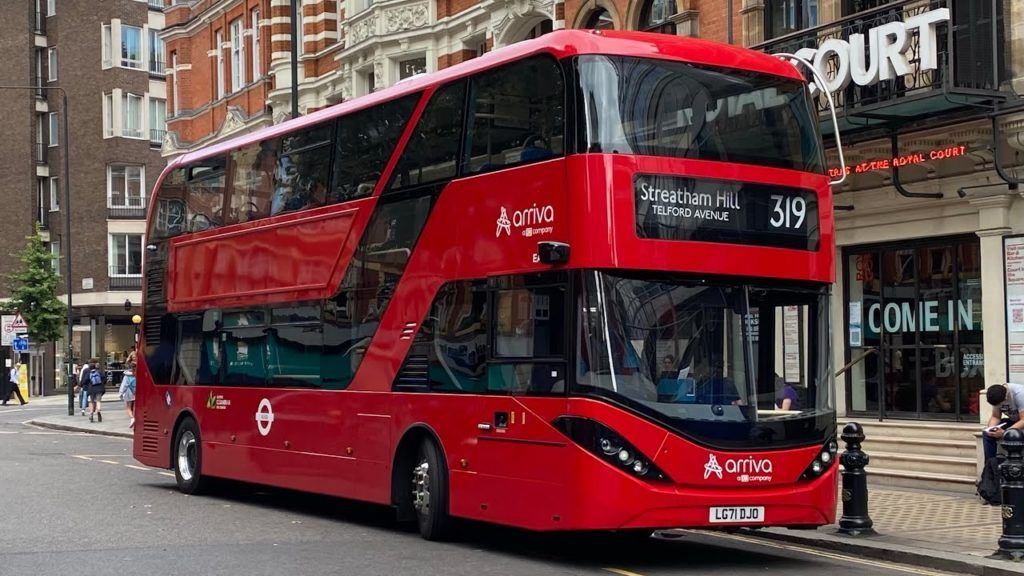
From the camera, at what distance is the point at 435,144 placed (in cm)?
1294

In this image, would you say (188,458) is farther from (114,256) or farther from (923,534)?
(114,256)

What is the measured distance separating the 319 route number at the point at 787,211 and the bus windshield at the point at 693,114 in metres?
0.29

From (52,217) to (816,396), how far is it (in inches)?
2469

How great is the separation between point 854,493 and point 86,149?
61900 mm

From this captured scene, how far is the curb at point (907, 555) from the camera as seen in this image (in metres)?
10.9

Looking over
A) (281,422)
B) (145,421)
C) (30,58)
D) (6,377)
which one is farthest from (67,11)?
(281,422)

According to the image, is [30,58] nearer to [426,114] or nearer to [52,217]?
[52,217]

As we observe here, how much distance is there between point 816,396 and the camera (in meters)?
11.6

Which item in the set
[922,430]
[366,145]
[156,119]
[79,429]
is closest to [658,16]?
[922,430]

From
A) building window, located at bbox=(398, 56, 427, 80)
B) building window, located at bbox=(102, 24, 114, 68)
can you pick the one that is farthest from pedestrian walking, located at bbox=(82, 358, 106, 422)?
building window, located at bbox=(102, 24, 114, 68)

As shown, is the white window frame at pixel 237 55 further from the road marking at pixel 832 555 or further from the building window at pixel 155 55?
the building window at pixel 155 55

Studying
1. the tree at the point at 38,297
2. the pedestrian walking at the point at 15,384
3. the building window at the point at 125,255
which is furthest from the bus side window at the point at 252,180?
the building window at the point at 125,255

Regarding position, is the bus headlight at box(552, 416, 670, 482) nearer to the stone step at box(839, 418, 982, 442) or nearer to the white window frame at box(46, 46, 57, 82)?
the stone step at box(839, 418, 982, 442)

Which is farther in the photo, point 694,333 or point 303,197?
point 303,197
